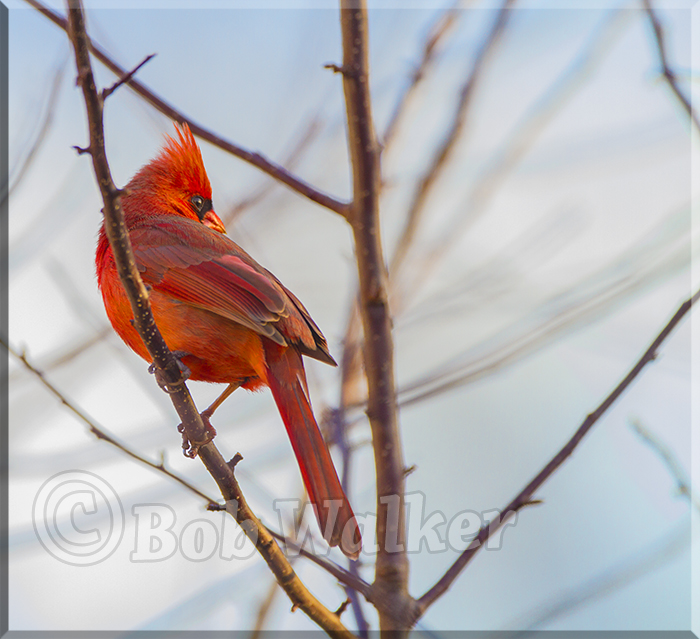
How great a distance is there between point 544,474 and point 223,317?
0.92 meters

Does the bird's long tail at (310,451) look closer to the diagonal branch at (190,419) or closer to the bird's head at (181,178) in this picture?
the diagonal branch at (190,419)

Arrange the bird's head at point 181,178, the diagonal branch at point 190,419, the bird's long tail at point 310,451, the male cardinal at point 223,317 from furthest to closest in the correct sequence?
the bird's head at point 181,178
the male cardinal at point 223,317
the bird's long tail at point 310,451
the diagonal branch at point 190,419

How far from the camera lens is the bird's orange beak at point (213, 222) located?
252 centimetres

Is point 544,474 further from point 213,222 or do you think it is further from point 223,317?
point 213,222

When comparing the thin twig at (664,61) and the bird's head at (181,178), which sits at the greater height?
the bird's head at (181,178)

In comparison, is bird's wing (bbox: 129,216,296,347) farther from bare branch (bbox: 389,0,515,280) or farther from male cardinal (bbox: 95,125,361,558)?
bare branch (bbox: 389,0,515,280)

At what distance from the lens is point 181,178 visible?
8.24ft

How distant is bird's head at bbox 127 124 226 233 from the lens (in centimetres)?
248

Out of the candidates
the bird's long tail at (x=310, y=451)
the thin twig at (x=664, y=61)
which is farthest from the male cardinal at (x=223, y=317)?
the thin twig at (x=664, y=61)

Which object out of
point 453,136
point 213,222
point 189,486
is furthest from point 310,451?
point 213,222

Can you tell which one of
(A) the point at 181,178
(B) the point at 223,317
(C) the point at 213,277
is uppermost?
(A) the point at 181,178

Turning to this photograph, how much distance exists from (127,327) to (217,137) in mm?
617

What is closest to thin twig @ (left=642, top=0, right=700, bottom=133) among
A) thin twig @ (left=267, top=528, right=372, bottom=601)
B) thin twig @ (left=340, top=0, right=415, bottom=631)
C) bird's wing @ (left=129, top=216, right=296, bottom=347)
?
thin twig @ (left=340, top=0, right=415, bottom=631)

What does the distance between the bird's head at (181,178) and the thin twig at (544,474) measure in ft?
4.97
